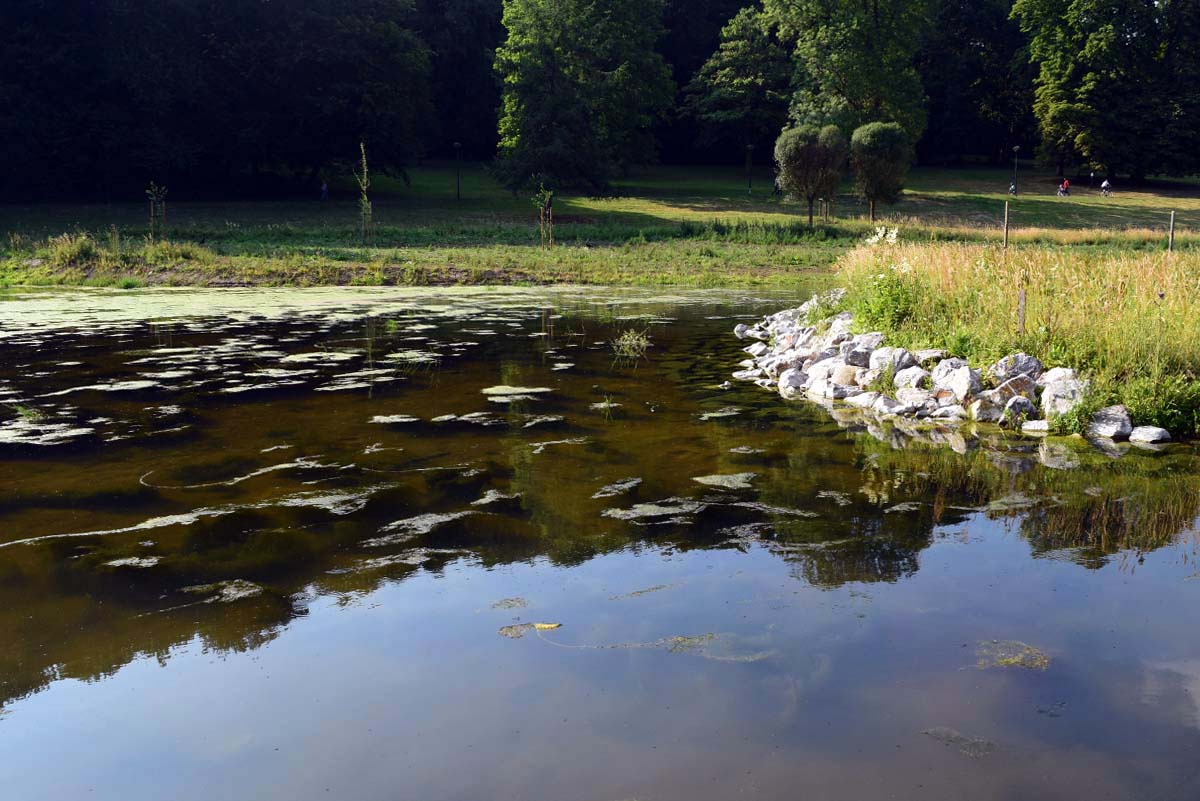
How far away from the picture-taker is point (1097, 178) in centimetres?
6800

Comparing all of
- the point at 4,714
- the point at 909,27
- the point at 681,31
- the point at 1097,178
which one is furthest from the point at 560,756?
the point at 681,31

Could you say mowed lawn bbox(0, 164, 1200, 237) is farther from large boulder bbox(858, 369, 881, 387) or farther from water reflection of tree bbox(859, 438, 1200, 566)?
water reflection of tree bbox(859, 438, 1200, 566)

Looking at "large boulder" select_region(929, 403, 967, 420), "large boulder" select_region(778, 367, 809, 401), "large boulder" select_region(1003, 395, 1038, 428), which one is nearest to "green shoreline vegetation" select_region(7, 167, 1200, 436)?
"large boulder" select_region(1003, 395, 1038, 428)

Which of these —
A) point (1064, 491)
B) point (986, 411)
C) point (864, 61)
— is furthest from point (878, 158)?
point (1064, 491)

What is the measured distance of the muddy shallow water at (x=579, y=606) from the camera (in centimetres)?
420

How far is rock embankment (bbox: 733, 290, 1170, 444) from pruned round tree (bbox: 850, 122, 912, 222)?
108 feet

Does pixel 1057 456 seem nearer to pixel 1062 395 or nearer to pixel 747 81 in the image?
pixel 1062 395

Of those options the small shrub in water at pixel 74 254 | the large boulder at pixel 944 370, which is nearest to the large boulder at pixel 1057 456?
the large boulder at pixel 944 370

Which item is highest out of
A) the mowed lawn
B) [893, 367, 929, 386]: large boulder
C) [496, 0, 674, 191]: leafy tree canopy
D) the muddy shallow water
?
[496, 0, 674, 191]: leafy tree canopy

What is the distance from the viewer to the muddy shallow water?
4203mm

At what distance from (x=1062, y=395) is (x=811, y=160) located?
112ft

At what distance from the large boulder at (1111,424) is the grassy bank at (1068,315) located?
0.11 meters

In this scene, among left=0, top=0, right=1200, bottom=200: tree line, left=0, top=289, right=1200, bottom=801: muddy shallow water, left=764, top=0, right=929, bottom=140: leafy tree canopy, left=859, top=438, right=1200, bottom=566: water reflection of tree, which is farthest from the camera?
left=764, top=0, right=929, bottom=140: leafy tree canopy

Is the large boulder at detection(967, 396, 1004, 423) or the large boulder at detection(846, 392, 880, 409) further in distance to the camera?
the large boulder at detection(846, 392, 880, 409)
